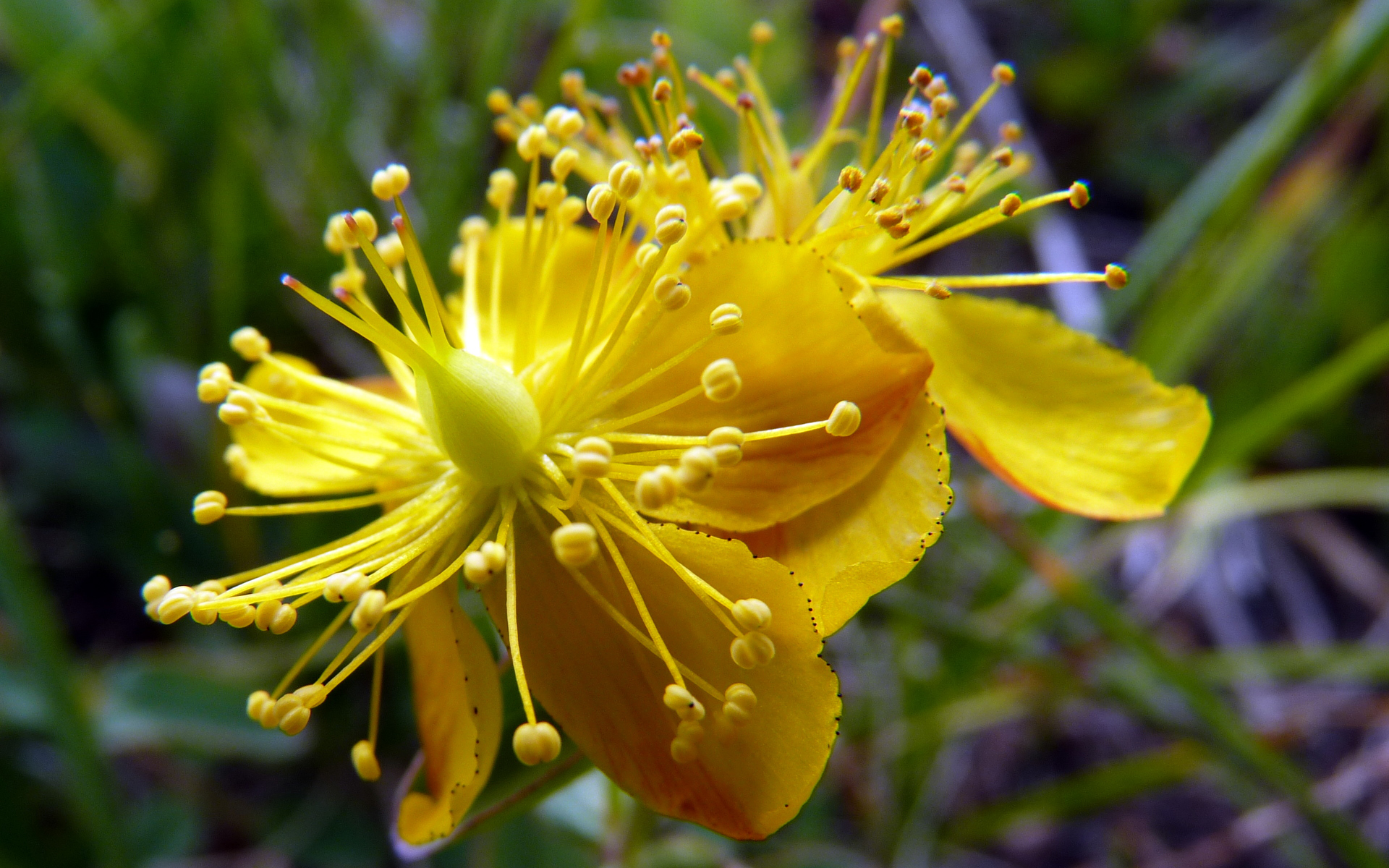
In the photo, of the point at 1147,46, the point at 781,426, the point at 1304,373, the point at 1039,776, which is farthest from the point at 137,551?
the point at 1147,46

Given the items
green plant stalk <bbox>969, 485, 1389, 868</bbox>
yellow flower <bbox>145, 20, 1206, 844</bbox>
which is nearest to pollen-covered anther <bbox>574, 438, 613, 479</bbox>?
yellow flower <bbox>145, 20, 1206, 844</bbox>

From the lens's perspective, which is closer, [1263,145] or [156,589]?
[156,589]

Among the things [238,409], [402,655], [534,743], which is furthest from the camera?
[402,655]

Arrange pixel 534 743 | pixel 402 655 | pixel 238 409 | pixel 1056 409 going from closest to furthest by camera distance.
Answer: pixel 534 743 < pixel 238 409 < pixel 1056 409 < pixel 402 655

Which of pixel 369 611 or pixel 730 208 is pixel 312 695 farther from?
pixel 730 208

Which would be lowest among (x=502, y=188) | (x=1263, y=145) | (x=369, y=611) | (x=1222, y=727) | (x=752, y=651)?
(x=1222, y=727)

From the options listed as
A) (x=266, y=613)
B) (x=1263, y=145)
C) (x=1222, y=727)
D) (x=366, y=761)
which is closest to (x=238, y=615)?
(x=266, y=613)

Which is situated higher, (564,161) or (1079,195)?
(564,161)
